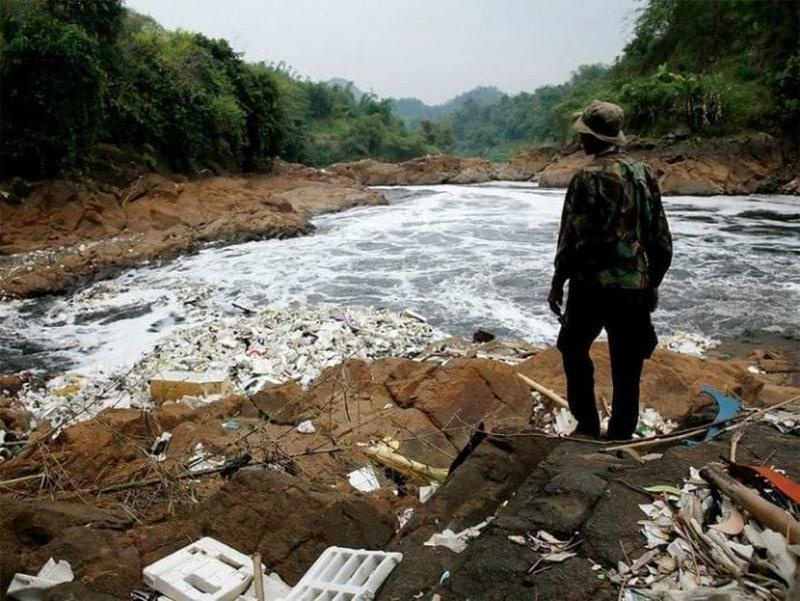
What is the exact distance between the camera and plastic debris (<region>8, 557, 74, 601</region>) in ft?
7.24

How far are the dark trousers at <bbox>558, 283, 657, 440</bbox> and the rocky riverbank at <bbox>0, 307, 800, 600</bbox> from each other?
0.92 feet

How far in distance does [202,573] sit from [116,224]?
1399 cm

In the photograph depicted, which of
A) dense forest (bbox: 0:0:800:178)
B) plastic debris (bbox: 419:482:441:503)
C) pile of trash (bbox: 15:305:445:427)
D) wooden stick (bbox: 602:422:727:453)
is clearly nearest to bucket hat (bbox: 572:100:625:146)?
wooden stick (bbox: 602:422:727:453)

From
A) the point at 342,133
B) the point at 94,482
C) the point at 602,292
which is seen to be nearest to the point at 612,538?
the point at 602,292

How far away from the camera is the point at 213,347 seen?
7262 mm

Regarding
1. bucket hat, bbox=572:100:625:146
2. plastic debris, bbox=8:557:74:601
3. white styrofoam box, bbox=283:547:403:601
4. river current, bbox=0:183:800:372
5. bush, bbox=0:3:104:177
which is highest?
bush, bbox=0:3:104:177

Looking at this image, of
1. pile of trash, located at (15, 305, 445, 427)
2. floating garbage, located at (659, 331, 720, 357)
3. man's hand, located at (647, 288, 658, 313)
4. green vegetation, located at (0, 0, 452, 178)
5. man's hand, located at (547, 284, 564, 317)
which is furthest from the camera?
green vegetation, located at (0, 0, 452, 178)

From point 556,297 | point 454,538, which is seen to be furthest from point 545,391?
point 454,538

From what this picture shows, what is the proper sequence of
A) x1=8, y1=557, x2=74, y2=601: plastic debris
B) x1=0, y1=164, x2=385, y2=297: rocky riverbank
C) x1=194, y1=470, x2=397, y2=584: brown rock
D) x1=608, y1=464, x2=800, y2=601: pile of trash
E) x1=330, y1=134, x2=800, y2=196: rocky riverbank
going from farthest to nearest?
x1=330, y1=134, x2=800, y2=196: rocky riverbank → x1=0, y1=164, x2=385, y2=297: rocky riverbank → x1=194, y1=470, x2=397, y2=584: brown rock → x1=8, y1=557, x2=74, y2=601: plastic debris → x1=608, y1=464, x2=800, y2=601: pile of trash

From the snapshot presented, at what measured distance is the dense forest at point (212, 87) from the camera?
547 inches

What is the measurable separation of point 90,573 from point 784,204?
2181cm

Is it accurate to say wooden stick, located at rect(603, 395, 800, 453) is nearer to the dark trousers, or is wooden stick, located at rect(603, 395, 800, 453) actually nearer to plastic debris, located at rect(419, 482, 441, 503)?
the dark trousers

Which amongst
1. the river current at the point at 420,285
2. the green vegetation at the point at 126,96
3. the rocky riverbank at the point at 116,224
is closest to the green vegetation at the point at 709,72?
the river current at the point at 420,285

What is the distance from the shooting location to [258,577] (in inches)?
85.1
